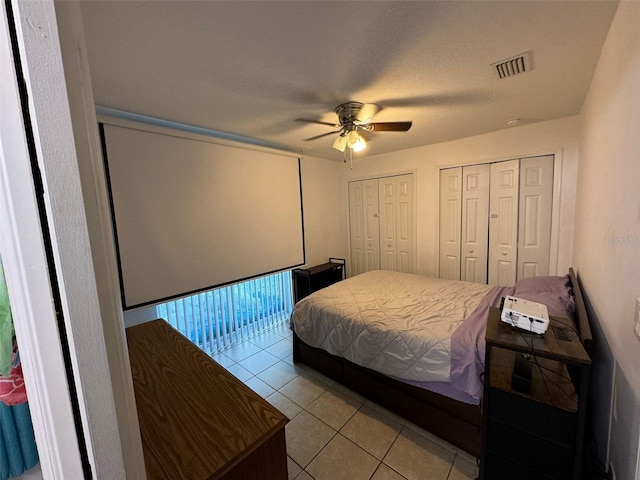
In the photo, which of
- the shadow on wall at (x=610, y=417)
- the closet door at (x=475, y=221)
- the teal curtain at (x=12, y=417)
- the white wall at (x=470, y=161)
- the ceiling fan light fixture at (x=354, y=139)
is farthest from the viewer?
the closet door at (x=475, y=221)

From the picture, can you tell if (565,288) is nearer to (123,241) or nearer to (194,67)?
(194,67)

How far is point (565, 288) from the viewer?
1.99 m

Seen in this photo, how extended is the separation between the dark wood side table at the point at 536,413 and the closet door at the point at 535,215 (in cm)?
183

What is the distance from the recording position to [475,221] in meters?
3.22

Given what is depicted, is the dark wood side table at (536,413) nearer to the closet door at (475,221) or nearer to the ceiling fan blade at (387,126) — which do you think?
the ceiling fan blade at (387,126)

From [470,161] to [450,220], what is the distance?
0.76 metres

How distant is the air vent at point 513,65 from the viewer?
5.05ft

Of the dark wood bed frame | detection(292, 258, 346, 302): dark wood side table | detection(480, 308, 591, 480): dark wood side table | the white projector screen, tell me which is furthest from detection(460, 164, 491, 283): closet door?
the white projector screen

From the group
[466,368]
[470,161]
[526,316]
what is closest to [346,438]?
[466,368]

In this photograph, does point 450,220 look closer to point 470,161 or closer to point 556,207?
point 470,161

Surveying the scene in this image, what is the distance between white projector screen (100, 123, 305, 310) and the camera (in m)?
2.23

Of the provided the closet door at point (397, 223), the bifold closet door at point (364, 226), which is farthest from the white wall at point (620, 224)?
the bifold closet door at point (364, 226)

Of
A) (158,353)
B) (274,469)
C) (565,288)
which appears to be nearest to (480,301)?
(565,288)

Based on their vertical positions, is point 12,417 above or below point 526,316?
above
